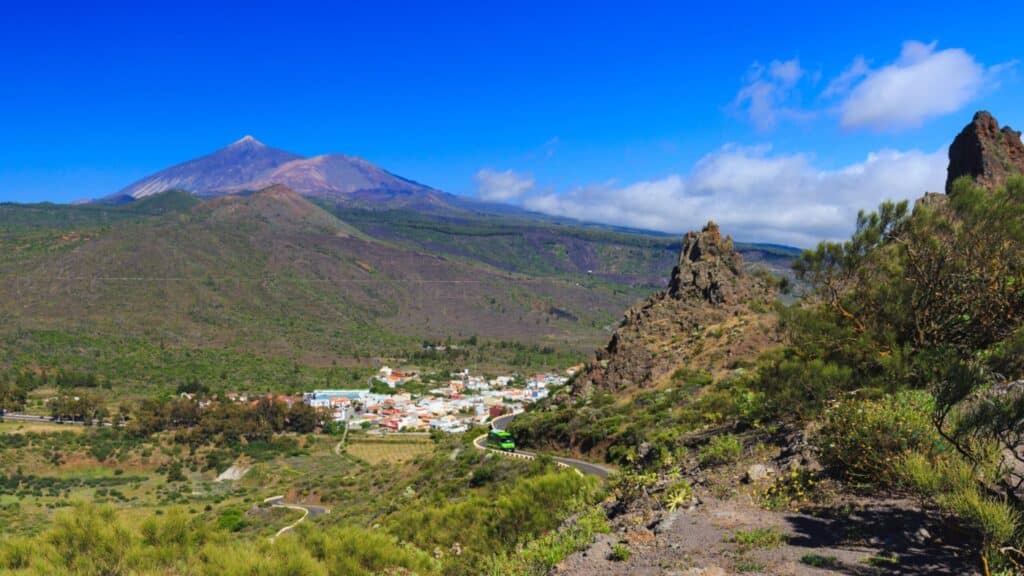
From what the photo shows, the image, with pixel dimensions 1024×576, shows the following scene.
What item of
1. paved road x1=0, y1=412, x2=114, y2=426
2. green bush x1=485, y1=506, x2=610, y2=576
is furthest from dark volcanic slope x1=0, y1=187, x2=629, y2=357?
green bush x1=485, y1=506, x2=610, y2=576

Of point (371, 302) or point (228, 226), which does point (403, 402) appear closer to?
point (371, 302)

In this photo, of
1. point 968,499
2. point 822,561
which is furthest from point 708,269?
point 968,499

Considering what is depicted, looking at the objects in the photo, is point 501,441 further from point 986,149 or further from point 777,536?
point 986,149

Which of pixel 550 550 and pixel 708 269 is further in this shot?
pixel 708 269

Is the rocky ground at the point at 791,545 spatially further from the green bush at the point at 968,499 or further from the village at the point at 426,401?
the village at the point at 426,401

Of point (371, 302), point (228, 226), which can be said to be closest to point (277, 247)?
point (228, 226)

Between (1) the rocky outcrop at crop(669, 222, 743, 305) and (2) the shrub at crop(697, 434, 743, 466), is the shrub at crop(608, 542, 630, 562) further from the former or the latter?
(1) the rocky outcrop at crop(669, 222, 743, 305)
